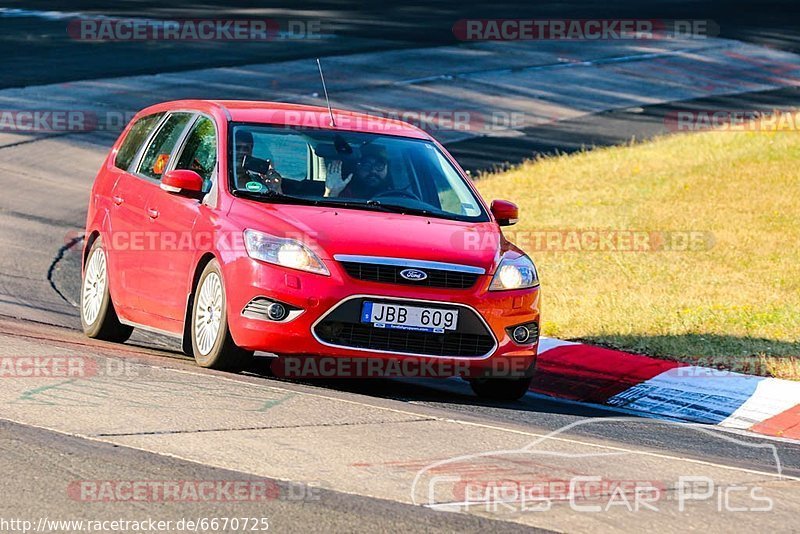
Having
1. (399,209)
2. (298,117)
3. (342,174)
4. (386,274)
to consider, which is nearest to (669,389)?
(399,209)

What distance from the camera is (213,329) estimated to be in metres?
9.04

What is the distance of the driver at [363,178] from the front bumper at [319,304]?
40.9 inches

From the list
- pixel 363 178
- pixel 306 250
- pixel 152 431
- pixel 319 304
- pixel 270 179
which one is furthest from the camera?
pixel 363 178

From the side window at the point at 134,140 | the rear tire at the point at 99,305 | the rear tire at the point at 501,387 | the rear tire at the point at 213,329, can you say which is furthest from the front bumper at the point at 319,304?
the side window at the point at 134,140

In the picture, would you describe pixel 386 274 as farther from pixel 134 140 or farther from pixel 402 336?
pixel 134 140

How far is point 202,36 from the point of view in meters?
33.2

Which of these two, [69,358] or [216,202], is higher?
[216,202]

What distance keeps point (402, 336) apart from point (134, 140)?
11.0 ft

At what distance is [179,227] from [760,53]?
29.4 meters

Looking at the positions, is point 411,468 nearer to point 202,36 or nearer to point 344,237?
point 344,237

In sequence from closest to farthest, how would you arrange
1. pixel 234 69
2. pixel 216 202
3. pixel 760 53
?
pixel 216 202 < pixel 234 69 < pixel 760 53

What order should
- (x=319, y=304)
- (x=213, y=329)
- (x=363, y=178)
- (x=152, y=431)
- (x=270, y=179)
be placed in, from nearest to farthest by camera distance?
(x=152, y=431) → (x=319, y=304) → (x=213, y=329) → (x=270, y=179) → (x=363, y=178)

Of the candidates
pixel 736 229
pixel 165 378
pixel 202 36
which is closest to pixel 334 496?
pixel 165 378

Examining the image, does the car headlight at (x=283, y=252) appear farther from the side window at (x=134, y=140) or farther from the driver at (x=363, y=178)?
the side window at (x=134, y=140)
